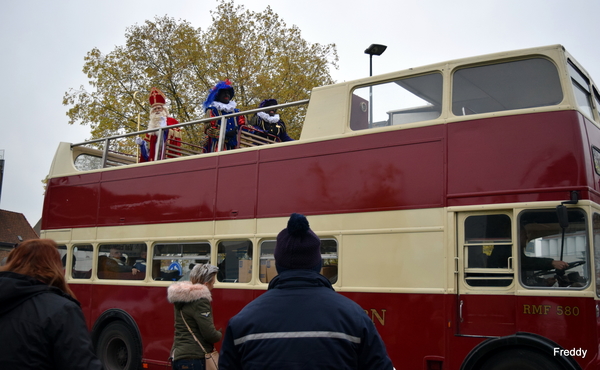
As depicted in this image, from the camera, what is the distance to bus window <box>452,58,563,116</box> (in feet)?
21.0

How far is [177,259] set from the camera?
9.37 meters

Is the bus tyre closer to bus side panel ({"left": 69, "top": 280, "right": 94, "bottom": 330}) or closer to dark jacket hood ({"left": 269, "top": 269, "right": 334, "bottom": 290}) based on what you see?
bus side panel ({"left": 69, "top": 280, "right": 94, "bottom": 330})

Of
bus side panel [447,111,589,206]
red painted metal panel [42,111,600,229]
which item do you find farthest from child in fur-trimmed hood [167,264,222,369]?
bus side panel [447,111,589,206]

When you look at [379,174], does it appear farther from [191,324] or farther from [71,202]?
[71,202]

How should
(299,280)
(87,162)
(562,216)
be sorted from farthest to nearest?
(87,162) < (562,216) < (299,280)

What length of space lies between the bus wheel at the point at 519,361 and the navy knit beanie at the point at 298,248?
3.88 metres

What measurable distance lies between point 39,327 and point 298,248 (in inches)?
53.7

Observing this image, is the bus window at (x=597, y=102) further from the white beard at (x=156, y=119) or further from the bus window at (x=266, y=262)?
the white beard at (x=156, y=119)

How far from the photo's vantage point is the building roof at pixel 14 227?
47.0 meters

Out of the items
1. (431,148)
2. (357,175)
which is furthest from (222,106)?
(431,148)

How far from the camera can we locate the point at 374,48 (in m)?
18.4

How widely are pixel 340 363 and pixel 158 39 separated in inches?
781

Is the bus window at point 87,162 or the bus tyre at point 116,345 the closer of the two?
the bus tyre at point 116,345

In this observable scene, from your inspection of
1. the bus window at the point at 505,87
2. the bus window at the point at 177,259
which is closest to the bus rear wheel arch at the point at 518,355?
the bus window at the point at 505,87
